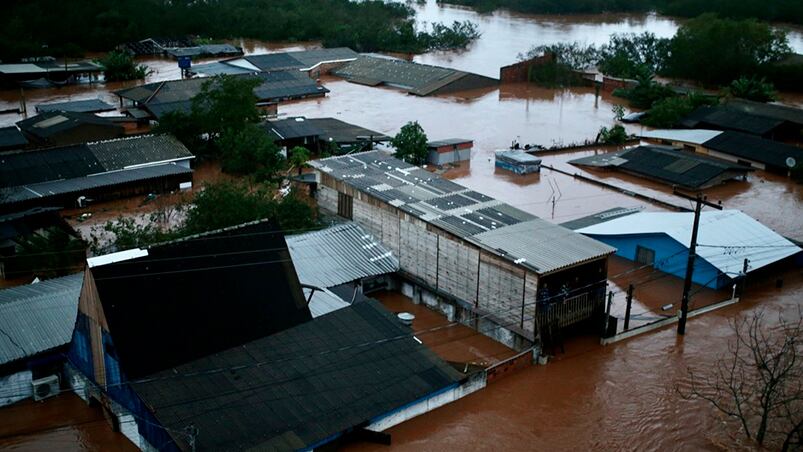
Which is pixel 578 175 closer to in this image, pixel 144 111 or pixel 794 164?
pixel 794 164

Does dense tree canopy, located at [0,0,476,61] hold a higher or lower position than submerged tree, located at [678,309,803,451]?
higher

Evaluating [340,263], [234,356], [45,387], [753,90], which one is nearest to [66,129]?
[340,263]

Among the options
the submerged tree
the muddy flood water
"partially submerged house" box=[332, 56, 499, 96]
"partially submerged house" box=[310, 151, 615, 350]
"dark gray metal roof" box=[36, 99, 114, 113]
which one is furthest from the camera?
"partially submerged house" box=[332, 56, 499, 96]

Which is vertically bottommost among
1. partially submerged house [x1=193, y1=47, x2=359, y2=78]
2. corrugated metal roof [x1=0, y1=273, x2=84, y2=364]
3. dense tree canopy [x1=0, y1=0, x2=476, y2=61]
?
corrugated metal roof [x1=0, y1=273, x2=84, y2=364]

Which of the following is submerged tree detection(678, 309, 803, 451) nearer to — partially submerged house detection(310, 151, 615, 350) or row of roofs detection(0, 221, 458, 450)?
partially submerged house detection(310, 151, 615, 350)

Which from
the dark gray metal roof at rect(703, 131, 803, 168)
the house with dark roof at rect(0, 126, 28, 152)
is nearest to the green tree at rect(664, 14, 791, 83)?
the dark gray metal roof at rect(703, 131, 803, 168)

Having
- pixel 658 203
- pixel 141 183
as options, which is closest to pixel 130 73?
pixel 141 183

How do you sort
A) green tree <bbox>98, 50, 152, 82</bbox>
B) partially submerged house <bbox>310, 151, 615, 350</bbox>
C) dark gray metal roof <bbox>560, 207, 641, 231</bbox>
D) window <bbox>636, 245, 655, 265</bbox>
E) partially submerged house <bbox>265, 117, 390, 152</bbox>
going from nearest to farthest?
partially submerged house <bbox>310, 151, 615, 350</bbox>
window <bbox>636, 245, 655, 265</bbox>
dark gray metal roof <bbox>560, 207, 641, 231</bbox>
partially submerged house <bbox>265, 117, 390, 152</bbox>
green tree <bbox>98, 50, 152, 82</bbox>
